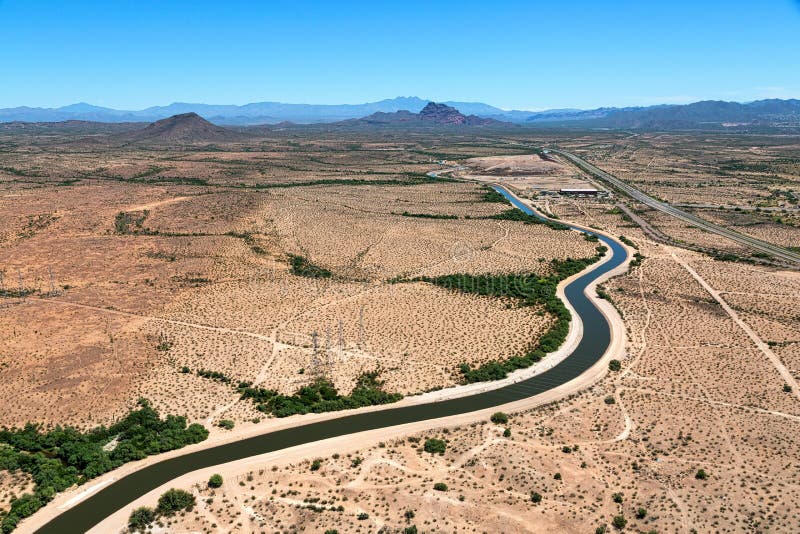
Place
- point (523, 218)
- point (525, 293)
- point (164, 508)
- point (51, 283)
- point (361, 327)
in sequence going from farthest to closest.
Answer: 1. point (523, 218)
2. point (51, 283)
3. point (525, 293)
4. point (361, 327)
5. point (164, 508)

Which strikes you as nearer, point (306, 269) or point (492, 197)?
point (306, 269)

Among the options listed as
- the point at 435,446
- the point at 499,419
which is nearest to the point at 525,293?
the point at 499,419

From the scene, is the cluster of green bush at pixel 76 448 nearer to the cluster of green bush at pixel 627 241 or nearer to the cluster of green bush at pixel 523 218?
the cluster of green bush at pixel 627 241

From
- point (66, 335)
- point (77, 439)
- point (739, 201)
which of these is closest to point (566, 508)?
point (77, 439)

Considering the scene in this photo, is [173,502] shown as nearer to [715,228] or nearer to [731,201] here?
[715,228]

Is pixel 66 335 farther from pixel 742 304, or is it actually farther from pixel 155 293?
pixel 742 304
